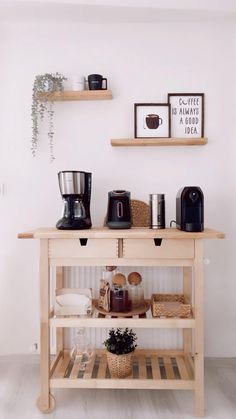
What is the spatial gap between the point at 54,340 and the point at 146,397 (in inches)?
27.5

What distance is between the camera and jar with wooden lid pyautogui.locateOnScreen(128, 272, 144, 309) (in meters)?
1.92

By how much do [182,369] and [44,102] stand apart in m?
1.82

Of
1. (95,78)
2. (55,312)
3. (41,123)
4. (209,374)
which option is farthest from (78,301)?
(95,78)

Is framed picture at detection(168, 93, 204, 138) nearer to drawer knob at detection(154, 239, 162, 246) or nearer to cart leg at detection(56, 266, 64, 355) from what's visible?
drawer knob at detection(154, 239, 162, 246)

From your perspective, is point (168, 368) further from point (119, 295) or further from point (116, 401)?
point (119, 295)

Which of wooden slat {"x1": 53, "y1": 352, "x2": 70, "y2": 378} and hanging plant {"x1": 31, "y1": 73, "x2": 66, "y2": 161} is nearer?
wooden slat {"x1": 53, "y1": 352, "x2": 70, "y2": 378}

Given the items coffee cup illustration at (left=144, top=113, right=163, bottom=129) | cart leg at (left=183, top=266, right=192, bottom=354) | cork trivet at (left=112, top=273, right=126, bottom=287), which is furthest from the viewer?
coffee cup illustration at (left=144, top=113, right=163, bottom=129)

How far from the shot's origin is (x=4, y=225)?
87.0 inches

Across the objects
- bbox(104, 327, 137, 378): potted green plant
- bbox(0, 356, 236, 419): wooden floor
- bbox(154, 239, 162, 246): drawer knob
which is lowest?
bbox(0, 356, 236, 419): wooden floor

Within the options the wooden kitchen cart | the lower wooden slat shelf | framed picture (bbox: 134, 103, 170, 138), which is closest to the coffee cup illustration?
framed picture (bbox: 134, 103, 170, 138)

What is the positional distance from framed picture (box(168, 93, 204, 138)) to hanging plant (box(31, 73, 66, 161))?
28.8 inches

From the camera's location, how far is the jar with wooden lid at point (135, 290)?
75.6 inches

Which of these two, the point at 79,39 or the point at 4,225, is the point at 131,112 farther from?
the point at 4,225

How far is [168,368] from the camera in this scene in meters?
2.00
